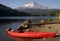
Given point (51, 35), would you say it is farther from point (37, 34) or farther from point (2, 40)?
point (2, 40)

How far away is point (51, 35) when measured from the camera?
32.4 meters

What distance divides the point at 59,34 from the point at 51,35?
148cm

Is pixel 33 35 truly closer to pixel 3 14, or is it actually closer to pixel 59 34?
pixel 59 34

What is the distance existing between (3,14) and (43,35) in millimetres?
153554

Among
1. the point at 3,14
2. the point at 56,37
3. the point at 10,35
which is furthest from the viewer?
the point at 3,14

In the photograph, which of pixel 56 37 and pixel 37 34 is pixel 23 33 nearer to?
pixel 37 34

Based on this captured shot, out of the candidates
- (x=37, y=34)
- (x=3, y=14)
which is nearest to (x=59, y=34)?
(x=37, y=34)

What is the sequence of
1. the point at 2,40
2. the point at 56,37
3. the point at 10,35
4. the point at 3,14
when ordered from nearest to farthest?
1. the point at 56,37
2. the point at 2,40
3. the point at 10,35
4. the point at 3,14

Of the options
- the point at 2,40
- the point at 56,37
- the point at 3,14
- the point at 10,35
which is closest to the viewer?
the point at 56,37

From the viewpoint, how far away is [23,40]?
33.7 meters

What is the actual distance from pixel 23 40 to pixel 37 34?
2.50 m

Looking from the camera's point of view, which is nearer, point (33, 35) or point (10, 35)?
point (33, 35)

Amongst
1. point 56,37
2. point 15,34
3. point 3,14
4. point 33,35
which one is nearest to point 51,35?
point 56,37

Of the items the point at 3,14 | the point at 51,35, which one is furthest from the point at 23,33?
the point at 3,14
